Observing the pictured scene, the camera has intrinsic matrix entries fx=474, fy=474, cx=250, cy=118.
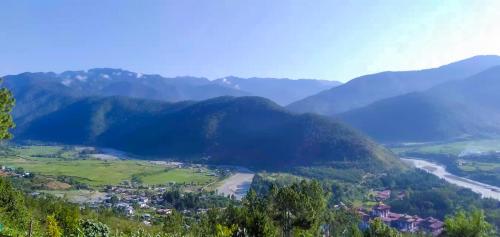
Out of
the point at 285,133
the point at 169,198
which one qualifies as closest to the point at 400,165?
the point at 285,133

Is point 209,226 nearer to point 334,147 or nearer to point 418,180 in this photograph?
point 418,180

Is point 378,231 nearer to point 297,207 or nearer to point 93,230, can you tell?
point 297,207

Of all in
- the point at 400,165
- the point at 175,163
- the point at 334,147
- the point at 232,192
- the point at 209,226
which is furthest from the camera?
the point at 175,163

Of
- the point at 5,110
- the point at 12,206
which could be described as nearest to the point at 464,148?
the point at 12,206

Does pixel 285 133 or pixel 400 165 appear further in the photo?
pixel 285 133

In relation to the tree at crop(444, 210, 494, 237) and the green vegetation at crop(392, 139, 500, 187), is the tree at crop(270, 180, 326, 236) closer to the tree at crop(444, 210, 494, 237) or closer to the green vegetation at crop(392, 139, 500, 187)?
the tree at crop(444, 210, 494, 237)

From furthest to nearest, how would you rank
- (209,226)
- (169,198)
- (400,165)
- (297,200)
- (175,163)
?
(175,163) → (400,165) → (169,198) → (209,226) → (297,200)

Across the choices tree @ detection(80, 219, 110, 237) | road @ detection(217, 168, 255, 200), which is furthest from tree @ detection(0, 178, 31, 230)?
road @ detection(217, 168, 255, 200)
